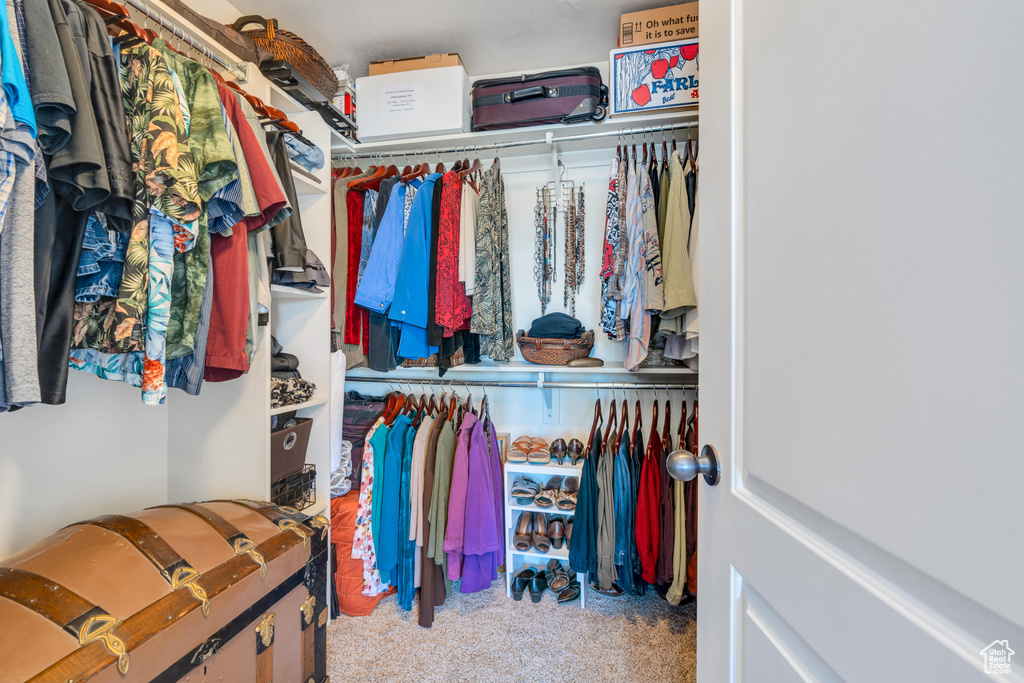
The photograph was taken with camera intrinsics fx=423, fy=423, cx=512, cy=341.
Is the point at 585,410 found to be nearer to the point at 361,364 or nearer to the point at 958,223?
the point at 361,364

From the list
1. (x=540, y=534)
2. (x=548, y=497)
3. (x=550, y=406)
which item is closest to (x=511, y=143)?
(x=550, y=406)

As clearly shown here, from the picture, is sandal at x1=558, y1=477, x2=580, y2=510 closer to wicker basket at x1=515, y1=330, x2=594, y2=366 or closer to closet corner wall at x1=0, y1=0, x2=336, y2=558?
wicker basket at x1=515, y1=330, x2=594, y2=366

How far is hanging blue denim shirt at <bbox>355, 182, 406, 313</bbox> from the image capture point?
72.6 inches

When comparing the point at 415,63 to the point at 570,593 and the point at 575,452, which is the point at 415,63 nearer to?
the point at 575,452

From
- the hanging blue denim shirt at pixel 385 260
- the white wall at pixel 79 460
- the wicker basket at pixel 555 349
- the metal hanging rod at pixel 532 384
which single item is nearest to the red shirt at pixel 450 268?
the hanging blue denim shirt at pixel 385 260

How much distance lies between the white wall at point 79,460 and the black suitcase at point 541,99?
1734 millimetres

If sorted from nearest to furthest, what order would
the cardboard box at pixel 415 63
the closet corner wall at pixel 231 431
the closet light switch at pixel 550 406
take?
the closet corner wall at pixel 231 431
the cardboard box at pixel 415 63
the closet light switch at pixel 550 406

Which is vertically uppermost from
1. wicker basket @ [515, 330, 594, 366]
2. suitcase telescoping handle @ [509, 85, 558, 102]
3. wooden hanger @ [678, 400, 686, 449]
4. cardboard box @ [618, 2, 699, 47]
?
cardboard box @ [618, 2, 699, 47]

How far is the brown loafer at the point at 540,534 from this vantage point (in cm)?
201

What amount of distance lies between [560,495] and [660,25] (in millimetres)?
2128

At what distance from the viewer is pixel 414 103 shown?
78.8 inches

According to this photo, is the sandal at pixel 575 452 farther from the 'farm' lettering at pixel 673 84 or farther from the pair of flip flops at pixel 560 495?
the 'farm' lettering at pixel 673 84

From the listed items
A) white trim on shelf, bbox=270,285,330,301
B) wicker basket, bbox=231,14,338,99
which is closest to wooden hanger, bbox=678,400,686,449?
white trim on shelf, bbox=270,285,330,301

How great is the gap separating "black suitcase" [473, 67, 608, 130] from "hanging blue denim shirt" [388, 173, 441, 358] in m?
0.45
